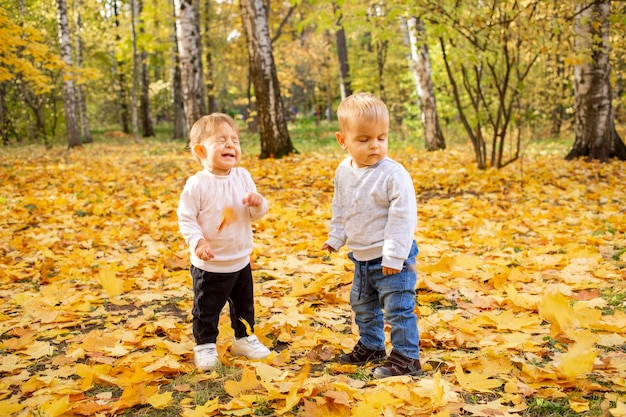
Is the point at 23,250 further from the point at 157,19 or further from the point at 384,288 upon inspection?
the point at 157,19

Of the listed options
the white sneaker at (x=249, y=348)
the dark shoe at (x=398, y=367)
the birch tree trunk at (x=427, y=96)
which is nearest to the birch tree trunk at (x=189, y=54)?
the birch tree trunk at (x=427, y=96)

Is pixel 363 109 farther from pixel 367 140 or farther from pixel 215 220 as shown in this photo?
pixel 215 220

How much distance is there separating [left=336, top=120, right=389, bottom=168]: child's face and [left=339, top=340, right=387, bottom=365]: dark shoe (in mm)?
889

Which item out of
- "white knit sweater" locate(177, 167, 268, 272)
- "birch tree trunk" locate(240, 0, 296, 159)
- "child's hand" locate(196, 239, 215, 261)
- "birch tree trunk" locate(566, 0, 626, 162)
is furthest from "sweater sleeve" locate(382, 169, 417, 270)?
"birch tree trunk" locate(240, 0, 296, 159)

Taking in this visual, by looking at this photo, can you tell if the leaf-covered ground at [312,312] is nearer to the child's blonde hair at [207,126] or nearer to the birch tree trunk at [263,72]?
the child's blonde hair at [207,126]

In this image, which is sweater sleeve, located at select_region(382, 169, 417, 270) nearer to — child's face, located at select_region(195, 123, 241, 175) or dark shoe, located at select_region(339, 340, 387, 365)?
dark shoe, located at select_region(339, 340, 387, 365)

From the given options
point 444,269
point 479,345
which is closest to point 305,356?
point 479,345

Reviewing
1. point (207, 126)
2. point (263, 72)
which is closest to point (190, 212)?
point (207, 126)

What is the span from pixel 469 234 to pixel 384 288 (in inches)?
117

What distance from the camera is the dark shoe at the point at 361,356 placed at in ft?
8.33

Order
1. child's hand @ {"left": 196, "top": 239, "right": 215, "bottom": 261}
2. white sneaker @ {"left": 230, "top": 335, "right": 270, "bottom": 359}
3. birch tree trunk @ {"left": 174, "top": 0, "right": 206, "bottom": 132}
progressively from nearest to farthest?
1. child's hand @ {"left": 196, "top": 239, "right": 215, "bottom": 261}
2. white sneaker @ {"left": 230, "top": 335, "right": 270, "bottom": 359}
3. birch tree trunk @ {"left": 174, "top": 0, "right": 206, "bottom": 132}

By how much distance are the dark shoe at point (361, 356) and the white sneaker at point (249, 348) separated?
39cm

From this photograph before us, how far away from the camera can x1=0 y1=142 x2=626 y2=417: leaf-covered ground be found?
6.79 ft

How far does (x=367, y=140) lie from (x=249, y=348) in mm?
1188
